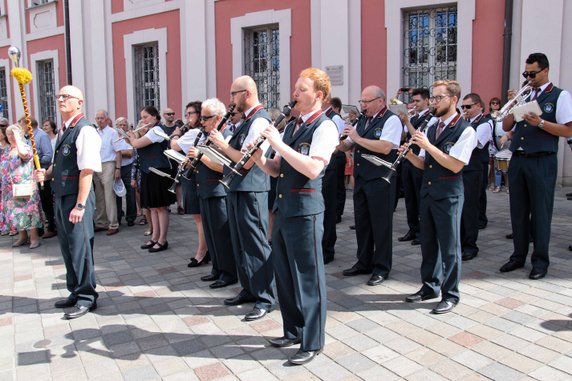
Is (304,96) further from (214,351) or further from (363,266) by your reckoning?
(363,266)

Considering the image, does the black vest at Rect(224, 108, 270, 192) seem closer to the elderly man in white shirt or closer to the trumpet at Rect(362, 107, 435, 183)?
the trumpet at Rect(362, 107, 435, 183)

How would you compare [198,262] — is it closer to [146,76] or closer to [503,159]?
[503,159]

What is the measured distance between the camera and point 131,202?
27.5 feet

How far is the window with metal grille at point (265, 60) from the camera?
40.9ft

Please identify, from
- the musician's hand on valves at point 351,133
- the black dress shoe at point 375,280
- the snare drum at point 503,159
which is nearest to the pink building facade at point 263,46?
the snare drum at point 503,159

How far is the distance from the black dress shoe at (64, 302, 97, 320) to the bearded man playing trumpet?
393 centimetres

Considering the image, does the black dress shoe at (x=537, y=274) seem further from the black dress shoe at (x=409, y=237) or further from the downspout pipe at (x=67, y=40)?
the downspout pipe at (x=67, y=40)

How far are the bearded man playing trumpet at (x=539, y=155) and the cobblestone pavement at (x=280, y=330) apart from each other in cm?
42

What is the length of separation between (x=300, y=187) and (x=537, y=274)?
2.92m

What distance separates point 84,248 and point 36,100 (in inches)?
610

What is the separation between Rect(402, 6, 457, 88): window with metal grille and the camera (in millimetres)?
10133

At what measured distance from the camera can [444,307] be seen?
4105 mm

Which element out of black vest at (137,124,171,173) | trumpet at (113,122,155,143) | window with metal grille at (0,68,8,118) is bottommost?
black vest at (137,124,171,173)

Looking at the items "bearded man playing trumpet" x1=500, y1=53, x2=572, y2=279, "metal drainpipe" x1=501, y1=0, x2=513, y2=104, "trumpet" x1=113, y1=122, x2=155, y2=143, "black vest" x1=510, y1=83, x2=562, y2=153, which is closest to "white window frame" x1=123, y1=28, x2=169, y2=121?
"trumpet" x1=113, y1=122, x2=155, y2=143
